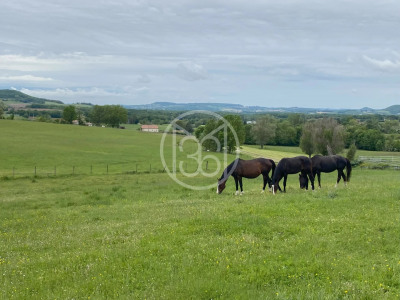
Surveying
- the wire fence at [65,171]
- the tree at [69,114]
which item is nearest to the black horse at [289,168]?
the wire fence at [65,171]

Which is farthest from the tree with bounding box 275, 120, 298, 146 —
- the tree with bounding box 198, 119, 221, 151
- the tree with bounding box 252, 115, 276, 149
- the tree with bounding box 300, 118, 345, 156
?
the tree with bounding box 198, 119, 221, 151

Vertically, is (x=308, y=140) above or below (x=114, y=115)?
below

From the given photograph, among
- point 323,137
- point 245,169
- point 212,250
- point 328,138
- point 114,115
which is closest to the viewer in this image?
point 212,250

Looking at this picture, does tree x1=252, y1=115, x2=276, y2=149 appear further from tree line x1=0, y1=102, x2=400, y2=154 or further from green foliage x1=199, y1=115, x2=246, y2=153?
green foliage x1=199, y1=115, x2=246, y2=153

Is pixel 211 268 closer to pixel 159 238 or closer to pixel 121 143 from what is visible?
pixel 159 238

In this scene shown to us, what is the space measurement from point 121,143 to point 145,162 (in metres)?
27.8

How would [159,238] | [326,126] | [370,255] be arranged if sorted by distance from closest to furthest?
[370,255] < [159,238] < [326,126]

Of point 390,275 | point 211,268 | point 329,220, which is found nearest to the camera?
point 390,275

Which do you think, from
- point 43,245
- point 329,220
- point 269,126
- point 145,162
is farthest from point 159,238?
point 269,126

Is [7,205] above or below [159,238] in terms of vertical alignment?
below

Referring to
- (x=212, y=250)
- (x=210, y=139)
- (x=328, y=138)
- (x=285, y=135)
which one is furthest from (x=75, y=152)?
(x=285, y=135)

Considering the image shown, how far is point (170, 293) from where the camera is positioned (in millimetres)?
7305

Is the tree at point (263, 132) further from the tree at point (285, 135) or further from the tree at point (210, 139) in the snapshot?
the tree at point (210, 139)

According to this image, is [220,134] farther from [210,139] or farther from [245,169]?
[245,169]
